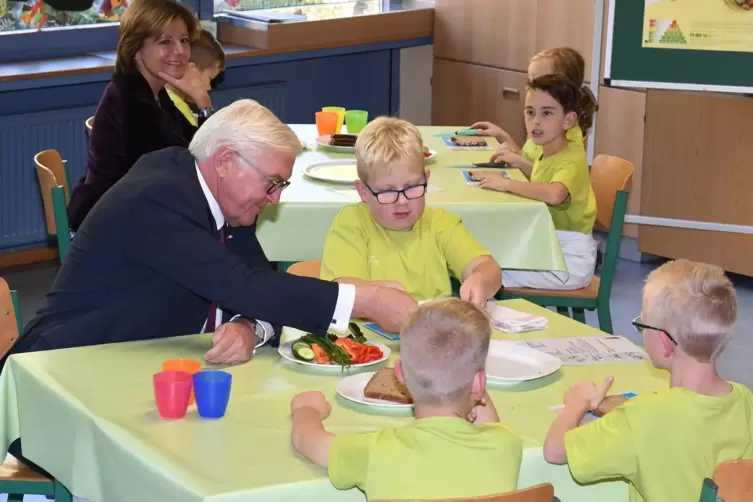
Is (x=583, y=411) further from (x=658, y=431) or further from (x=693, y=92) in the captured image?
(x=693, y=92)

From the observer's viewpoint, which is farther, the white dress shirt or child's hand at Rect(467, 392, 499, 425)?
the white dress shirt

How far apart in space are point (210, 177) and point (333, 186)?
1288mm

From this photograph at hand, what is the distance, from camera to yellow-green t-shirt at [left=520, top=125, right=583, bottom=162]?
4.21 meters

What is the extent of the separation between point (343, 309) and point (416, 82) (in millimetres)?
4532

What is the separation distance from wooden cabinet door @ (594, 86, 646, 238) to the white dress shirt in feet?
11.1

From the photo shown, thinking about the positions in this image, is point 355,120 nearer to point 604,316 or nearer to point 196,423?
point 604,316

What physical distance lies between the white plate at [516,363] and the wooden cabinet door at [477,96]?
12.5ft

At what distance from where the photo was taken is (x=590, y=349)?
2521 millimetres

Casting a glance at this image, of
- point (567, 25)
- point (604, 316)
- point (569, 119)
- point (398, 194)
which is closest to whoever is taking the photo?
point (398, 194)

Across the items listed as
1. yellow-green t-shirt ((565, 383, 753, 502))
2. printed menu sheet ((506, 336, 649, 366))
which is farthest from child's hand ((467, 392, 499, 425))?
printed menu sheet ((506, 336, 649, 366))

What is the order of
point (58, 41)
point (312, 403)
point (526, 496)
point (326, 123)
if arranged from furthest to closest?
1. point (58, 41)
2. point (326, 123)
3. point (312, 403)
4. point (526, 496)

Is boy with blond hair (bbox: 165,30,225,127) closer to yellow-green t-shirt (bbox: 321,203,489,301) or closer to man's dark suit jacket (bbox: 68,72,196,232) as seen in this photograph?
man's dark suit jacket (bbox: 68,72,196,232)

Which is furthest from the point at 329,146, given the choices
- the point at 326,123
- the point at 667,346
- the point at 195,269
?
the point at 667,346

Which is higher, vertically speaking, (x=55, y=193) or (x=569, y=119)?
(x=569, y=119)
